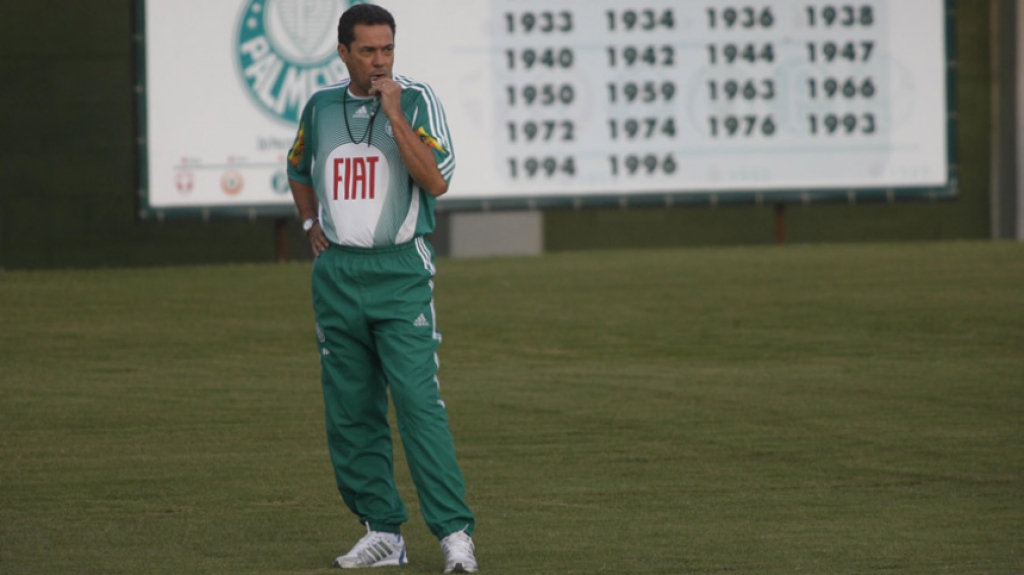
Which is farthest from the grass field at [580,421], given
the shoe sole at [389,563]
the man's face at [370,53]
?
the man's face at [370,53]

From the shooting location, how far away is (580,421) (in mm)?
7145

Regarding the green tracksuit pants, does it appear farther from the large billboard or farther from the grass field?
the large billboard

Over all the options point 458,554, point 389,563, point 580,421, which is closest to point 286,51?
point 580,421

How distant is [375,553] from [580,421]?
282cm

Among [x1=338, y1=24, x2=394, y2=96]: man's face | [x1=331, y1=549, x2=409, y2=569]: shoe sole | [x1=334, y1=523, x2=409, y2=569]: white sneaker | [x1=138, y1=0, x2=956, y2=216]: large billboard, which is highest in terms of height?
[x1=138, y1=0, x2=956, y2=216]: large billboard

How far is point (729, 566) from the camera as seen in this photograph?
4395mm

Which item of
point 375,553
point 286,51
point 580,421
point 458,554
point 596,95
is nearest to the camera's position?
point 458,554

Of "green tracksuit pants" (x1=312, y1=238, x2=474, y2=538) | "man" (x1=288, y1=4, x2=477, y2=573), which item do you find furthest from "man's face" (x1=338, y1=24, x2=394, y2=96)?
"green tracksuit pants" (x1=312, y1=238, x2=474, y2=538)

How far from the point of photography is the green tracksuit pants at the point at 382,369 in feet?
14.0

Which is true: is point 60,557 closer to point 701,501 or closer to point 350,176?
point 350,176

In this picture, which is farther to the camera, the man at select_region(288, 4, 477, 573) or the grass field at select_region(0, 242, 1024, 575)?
the grass field at select_region(0, 242, 1024, 575)

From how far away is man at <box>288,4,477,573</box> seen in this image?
4.25 meters

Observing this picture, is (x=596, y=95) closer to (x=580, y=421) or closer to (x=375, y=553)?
(x=580, y=421)

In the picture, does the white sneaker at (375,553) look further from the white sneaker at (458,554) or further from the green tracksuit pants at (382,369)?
the white sneaker at (458,554)
